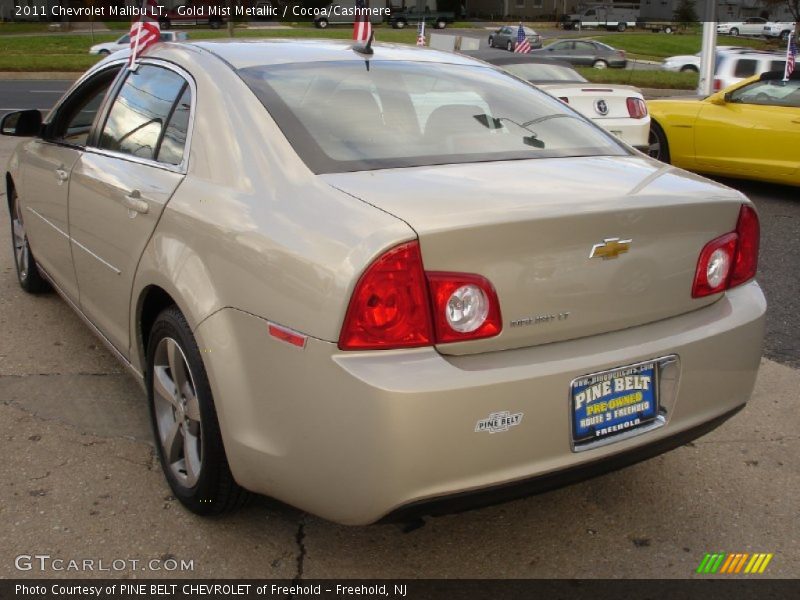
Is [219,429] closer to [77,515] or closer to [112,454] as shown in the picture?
[77,515]

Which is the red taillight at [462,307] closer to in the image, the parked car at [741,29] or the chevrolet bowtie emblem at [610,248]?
the chevrolet bowtie emblem at [610,248]

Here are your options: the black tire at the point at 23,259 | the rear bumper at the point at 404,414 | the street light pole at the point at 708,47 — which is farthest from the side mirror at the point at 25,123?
the street light pole at the point at 708,47

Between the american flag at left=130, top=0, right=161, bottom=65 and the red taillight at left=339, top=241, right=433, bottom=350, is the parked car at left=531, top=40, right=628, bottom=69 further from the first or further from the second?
the red taillight at left=339, top=241, right=433, bottom=350

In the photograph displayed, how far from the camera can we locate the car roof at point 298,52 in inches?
134

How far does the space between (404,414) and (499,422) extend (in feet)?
0.90

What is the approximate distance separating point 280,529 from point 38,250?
2.66 m

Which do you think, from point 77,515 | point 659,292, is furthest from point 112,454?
point 659,292

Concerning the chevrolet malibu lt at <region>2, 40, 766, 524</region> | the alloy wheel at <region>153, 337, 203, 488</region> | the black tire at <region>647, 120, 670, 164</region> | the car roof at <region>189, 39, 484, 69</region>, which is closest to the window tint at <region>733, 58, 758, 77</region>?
the black tire at <region>647, 120, 670, 164</region>

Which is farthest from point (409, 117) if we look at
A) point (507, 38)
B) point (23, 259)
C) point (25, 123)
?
point (507, 38)

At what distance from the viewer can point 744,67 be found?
2012cm

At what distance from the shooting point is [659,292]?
271 centimetres

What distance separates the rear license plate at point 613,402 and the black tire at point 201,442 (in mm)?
1122

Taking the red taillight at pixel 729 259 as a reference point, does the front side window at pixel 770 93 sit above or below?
above

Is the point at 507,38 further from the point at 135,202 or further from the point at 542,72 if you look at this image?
the point at 135,202
